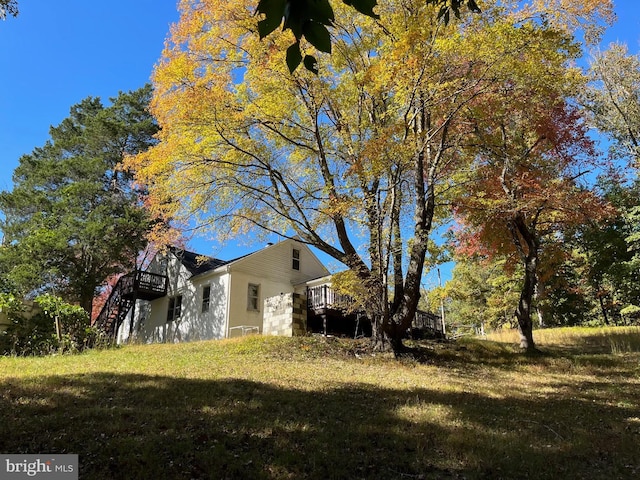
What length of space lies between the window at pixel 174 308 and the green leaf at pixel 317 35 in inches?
812

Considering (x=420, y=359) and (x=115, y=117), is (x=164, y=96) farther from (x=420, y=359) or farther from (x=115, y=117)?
(x=115, y=117)

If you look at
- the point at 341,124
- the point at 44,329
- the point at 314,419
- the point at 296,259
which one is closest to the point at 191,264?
the point at 296,259

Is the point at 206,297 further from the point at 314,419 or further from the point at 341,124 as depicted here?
the point at 314,419

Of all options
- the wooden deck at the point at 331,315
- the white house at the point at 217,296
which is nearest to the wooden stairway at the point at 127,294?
the white house at the point at 217,296

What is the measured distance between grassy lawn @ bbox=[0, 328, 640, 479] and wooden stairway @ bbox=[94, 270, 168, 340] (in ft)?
34.3

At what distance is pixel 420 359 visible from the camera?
11.9 metres

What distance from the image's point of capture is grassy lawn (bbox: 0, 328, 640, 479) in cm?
432

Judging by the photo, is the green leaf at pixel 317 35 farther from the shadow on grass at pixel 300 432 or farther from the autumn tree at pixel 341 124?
the autumn tree at pixel 341 124

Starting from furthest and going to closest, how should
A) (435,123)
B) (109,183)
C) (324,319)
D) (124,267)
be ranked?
(109,183)
(124,267)
(324,319)
(435,123)

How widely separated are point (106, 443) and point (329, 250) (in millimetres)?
8590

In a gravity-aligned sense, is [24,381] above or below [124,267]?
below

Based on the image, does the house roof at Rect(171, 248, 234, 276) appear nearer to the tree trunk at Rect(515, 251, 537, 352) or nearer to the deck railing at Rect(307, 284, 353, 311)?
the deck railing at Rect(307, 284, 353, 311)

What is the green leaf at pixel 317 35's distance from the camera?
1557mm

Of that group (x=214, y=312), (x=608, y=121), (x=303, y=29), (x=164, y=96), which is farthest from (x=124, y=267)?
(x=608, y=121)
